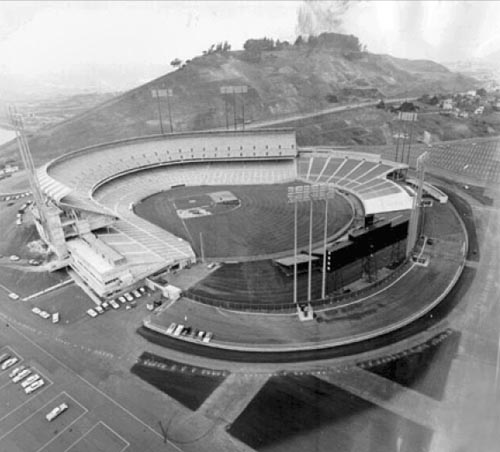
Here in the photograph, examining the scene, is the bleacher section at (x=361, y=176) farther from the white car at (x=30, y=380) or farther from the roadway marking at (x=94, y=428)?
the white car at (x=30, y=380)

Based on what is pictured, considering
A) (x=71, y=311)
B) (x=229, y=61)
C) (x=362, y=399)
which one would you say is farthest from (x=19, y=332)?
(x=229, y=61)

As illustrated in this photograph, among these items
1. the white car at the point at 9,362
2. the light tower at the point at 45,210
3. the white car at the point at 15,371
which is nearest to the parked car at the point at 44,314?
the white car at the point at 9,362

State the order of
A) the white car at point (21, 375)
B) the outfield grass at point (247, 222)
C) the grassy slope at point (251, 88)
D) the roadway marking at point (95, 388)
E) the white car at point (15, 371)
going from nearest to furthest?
1. the roadway marking at point (95, 388)
2. the white car at point (21, 375)
3. the white car at point (15, 371)
4. the outfield grass at point (247, 222)
5. the grassy slope at point (251, 88)

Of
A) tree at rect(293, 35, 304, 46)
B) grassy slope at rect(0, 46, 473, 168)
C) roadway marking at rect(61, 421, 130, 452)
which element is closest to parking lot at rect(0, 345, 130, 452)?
roadway marking at rect(61, 421, 130, 452)

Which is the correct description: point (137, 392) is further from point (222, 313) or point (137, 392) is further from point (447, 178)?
point (447, 178)

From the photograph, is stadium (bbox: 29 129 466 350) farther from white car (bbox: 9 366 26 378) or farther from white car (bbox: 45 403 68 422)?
white car (bbox: 9 366 26 378)

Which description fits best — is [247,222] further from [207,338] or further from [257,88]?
[257,88]
